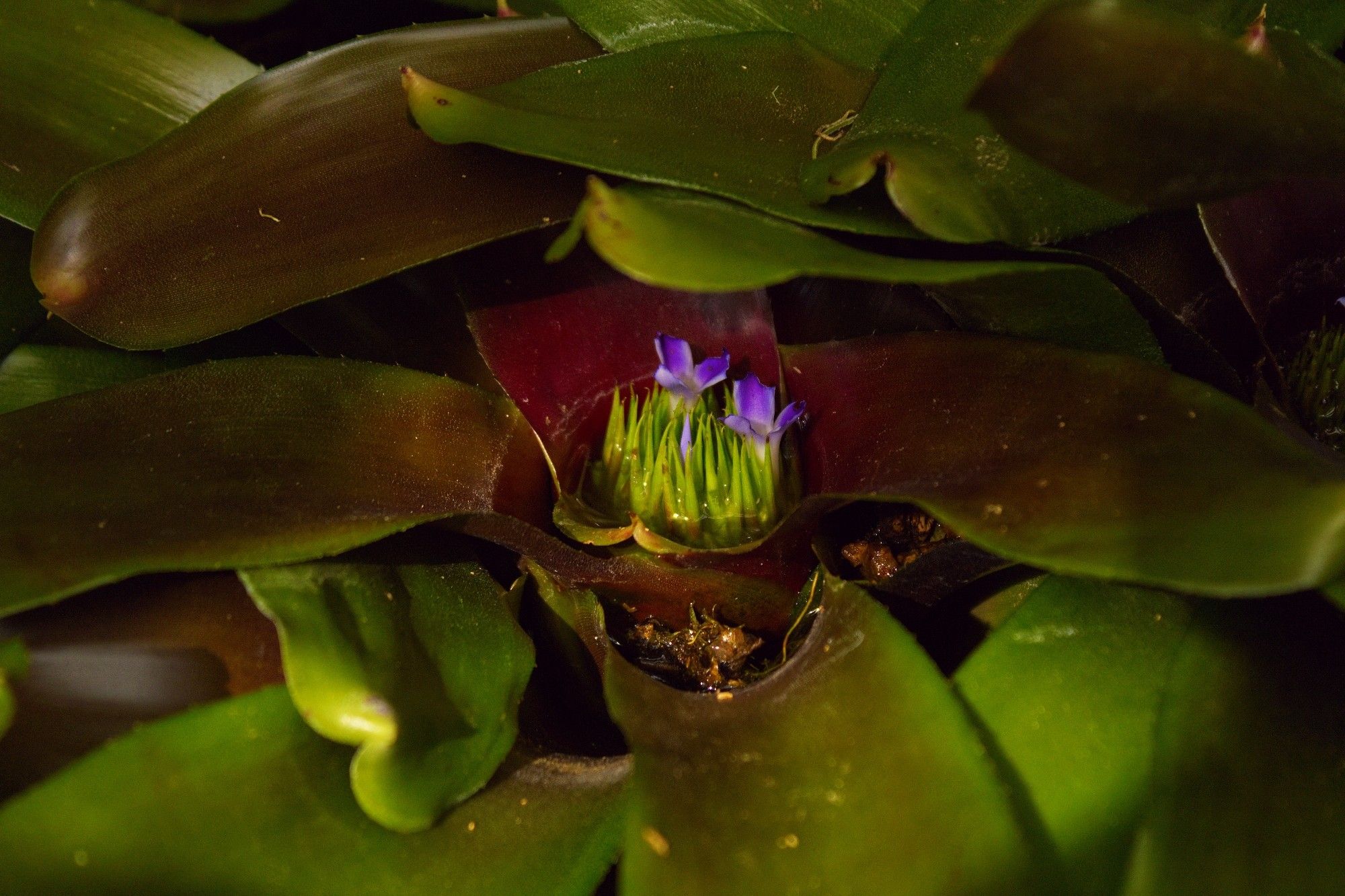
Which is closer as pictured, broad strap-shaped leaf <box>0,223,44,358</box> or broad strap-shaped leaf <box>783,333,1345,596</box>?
broad strap-shaped leaf <box>783,333,1345,596</box>

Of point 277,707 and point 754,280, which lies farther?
point 277,707

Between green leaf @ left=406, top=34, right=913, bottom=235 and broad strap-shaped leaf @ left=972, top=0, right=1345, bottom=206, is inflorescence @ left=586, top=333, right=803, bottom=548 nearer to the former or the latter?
green leaf @ left=406, top=34, right=913, bottom=235

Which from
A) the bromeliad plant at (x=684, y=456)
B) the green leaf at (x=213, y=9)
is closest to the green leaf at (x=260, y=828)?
the bromeliad plant at (x=684, y=456)

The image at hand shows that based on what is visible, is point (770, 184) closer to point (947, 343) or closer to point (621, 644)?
point (947, 343)

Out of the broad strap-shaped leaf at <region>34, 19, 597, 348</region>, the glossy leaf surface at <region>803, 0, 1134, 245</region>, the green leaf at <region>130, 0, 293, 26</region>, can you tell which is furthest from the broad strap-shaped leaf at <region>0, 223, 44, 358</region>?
the glossy leaf surface at <region>803, 0, 1134, 245</region>

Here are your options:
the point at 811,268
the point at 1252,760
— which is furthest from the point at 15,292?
the point at 1252,760

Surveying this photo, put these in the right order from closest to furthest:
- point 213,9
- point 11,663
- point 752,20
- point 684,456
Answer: point 11,663 → point 684,456 → point 752,20 → point 213,9

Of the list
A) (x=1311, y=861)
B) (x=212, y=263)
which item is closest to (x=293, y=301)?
(x=212, y=263)

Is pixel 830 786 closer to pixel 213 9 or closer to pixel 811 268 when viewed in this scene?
pixel 811 268
